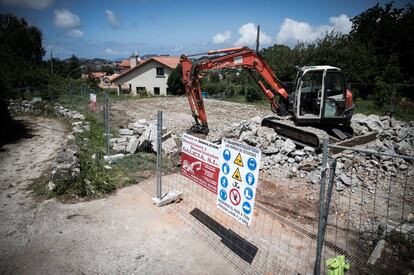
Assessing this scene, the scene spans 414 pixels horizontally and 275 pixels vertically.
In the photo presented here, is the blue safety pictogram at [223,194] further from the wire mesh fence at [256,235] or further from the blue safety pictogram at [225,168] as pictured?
the wire mesh fence at [256,235]

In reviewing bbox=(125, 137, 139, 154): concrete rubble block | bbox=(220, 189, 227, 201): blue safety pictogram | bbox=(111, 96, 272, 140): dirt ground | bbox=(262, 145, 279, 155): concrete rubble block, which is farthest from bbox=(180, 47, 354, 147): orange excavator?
bbox=(220, 189, 227, 201): blue safety pictogram

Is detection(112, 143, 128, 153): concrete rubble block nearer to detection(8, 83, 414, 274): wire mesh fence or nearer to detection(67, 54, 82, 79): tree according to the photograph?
detection(8, 83, 414, 274): wire mesh fence

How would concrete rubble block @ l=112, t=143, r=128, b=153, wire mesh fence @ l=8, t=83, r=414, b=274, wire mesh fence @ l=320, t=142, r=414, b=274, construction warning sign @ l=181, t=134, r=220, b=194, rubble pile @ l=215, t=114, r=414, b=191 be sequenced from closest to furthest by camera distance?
wire mesh fence @ l=320, t=142, r=414, b=274, wire mesh fence @ l=8, t=83, r=414, b=274, construction warning sign @ l=181, t=134, r=220, b=194, rubble pile @ l=215, t=114, r=414, b=191, concrete rubble block @ l=112, t=143, r=128, b=153

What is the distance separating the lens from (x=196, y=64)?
980 cm

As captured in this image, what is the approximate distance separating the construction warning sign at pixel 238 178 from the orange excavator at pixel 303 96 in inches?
220

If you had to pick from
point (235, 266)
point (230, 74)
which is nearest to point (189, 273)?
point (235, 266)

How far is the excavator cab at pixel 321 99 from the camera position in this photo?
30.1 ft

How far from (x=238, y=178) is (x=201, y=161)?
1.03 metres

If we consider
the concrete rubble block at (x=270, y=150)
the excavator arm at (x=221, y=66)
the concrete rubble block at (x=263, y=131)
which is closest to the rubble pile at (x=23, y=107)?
the excavator arm at (x=221, y=66)

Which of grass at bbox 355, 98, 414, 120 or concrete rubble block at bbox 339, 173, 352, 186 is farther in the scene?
grass at bbox 355, 98, 414, 120

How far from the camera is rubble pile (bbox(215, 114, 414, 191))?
7.57 meters

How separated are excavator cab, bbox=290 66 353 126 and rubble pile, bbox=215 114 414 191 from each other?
120 centimetres

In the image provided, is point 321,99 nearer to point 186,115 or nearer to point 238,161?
point 238,161

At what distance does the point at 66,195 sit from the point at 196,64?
6.08m
